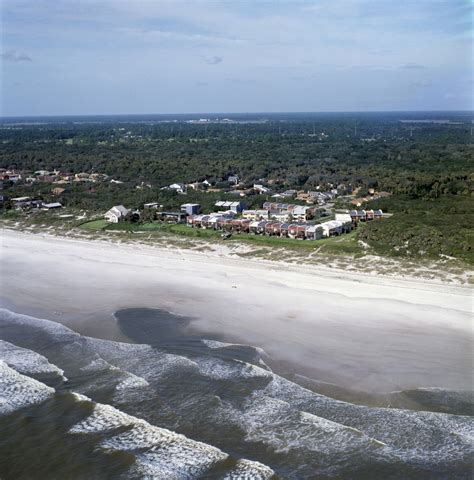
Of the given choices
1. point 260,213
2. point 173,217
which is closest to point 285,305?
point 260,213

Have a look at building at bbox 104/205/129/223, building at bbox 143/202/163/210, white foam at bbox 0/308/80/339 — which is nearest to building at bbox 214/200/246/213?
building at bbox 143/202/163/210

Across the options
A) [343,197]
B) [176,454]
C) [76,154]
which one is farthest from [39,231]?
[76,154]

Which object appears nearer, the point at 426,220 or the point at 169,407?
the point at 169,407

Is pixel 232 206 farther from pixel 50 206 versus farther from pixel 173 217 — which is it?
pixel 50 206

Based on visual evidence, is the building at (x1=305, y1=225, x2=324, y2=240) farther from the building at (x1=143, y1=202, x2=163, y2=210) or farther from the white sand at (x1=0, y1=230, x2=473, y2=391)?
the building at (x1=143, y1=202, x2=163, y2=210)

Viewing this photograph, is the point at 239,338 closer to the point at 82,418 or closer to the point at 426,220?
the point at 82,418

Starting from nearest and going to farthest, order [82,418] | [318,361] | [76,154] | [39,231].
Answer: [82,418], [318,361], [39,231], [76,154]
